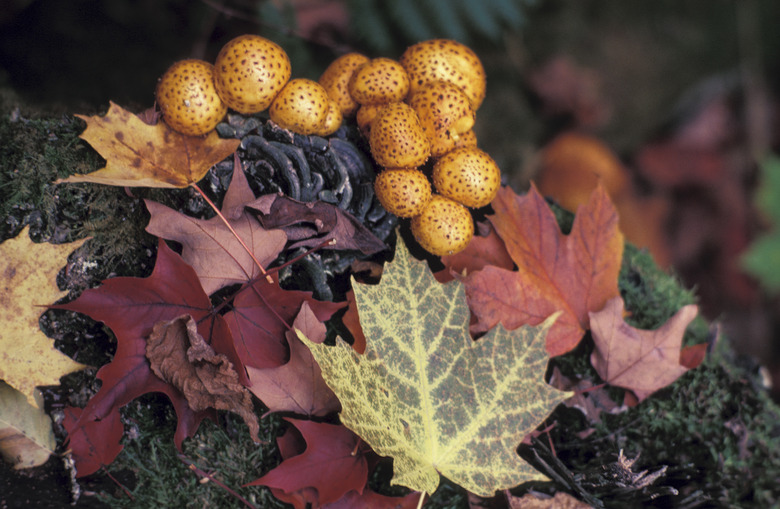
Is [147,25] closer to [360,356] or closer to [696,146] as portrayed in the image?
[360,356]

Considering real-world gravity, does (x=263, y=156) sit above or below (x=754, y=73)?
below

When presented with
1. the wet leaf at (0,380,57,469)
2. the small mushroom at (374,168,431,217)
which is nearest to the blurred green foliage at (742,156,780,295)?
the small mushroom at (374,168,431,217)

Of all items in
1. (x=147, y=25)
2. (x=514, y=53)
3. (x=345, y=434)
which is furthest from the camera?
(x=514, y=53)

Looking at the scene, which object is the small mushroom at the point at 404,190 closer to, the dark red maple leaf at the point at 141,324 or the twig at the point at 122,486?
the dark red maple leaf at the point at 141,324

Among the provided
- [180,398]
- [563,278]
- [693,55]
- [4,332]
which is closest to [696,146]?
[693,55]

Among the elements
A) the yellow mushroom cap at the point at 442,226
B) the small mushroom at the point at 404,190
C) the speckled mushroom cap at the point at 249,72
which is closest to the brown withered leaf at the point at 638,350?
the yellow mushroom cap at the point at 442,226

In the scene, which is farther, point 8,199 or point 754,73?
point 754,73

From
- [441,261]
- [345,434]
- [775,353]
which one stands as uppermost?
[441,261]
